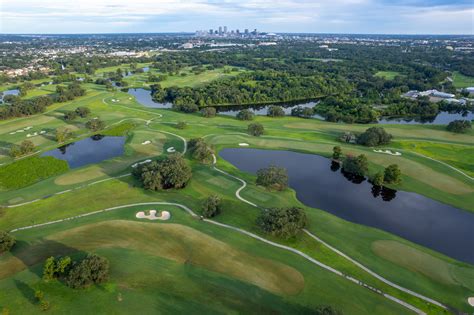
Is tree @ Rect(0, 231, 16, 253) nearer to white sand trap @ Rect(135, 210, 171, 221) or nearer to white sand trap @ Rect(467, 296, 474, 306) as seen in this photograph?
white sand trap @ Rect(135, 210, 171, 221)

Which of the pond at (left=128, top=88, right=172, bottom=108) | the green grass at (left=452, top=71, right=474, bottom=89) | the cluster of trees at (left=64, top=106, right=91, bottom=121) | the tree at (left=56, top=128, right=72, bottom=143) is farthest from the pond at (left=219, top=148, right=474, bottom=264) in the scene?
the green grass at (left=452, top=71, right=474, bottom=89)

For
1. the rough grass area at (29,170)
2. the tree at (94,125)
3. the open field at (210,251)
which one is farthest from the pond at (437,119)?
the rough grass area at (29,170)

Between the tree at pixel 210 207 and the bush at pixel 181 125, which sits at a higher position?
the bush at pixel 181 125

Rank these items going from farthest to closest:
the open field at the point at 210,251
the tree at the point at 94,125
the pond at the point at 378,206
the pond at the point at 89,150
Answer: the tree at the point at 94,125 → the pond at the point at 89,150 → the pond at the point at 378,206 → the open field at the point at 210,251

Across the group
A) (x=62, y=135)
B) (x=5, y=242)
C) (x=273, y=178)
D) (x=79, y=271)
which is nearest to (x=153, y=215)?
(x=79, y=271)

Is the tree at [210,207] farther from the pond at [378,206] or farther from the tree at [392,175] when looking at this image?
the tree at [392,175]

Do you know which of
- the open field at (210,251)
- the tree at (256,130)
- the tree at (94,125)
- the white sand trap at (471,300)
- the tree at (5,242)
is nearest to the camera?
the open field at (210,251)

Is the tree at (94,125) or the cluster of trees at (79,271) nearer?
the cluster of trees at (79,271)

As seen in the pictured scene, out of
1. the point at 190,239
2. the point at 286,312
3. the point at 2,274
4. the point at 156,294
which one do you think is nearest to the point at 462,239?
the point at 286,312
